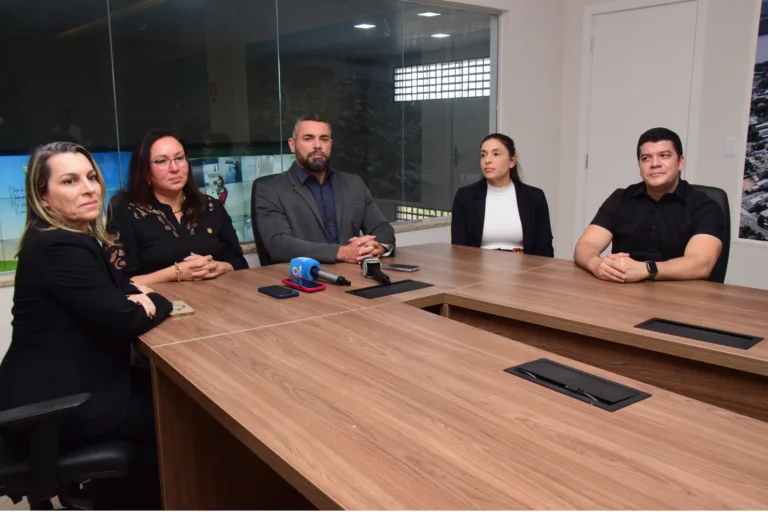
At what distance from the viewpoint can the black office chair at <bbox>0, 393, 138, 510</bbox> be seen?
1.50m

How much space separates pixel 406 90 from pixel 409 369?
3.39m

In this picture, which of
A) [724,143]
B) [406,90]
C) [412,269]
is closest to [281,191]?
[412,269]

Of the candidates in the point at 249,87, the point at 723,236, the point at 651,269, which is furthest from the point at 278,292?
the point at 249,87

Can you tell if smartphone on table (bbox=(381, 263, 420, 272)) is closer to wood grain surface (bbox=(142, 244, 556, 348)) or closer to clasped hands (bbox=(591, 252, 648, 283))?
wood grain surface (bbox=(142, 244, 556, 348))

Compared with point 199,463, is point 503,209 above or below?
above

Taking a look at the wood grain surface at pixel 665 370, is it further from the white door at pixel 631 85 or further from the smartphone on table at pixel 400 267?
the white door at pixel 631 85

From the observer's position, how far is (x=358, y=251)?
9.05 feet

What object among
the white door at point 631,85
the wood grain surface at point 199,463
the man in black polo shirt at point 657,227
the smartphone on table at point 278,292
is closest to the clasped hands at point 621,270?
the man in black polo shirt at point 657,227

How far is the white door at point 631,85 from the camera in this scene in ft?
14.5

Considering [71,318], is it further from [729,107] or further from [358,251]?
[729,107]

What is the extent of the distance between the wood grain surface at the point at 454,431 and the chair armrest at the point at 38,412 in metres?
0.23

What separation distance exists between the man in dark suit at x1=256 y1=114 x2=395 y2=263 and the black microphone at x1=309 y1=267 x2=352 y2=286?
1.17 feet

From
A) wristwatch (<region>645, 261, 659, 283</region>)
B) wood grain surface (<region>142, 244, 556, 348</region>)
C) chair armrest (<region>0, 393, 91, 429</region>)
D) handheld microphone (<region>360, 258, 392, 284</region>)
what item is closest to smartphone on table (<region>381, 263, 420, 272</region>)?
wood grain surface (<region>142, 244, 556, 348</region>)

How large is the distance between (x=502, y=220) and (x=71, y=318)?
219cm
